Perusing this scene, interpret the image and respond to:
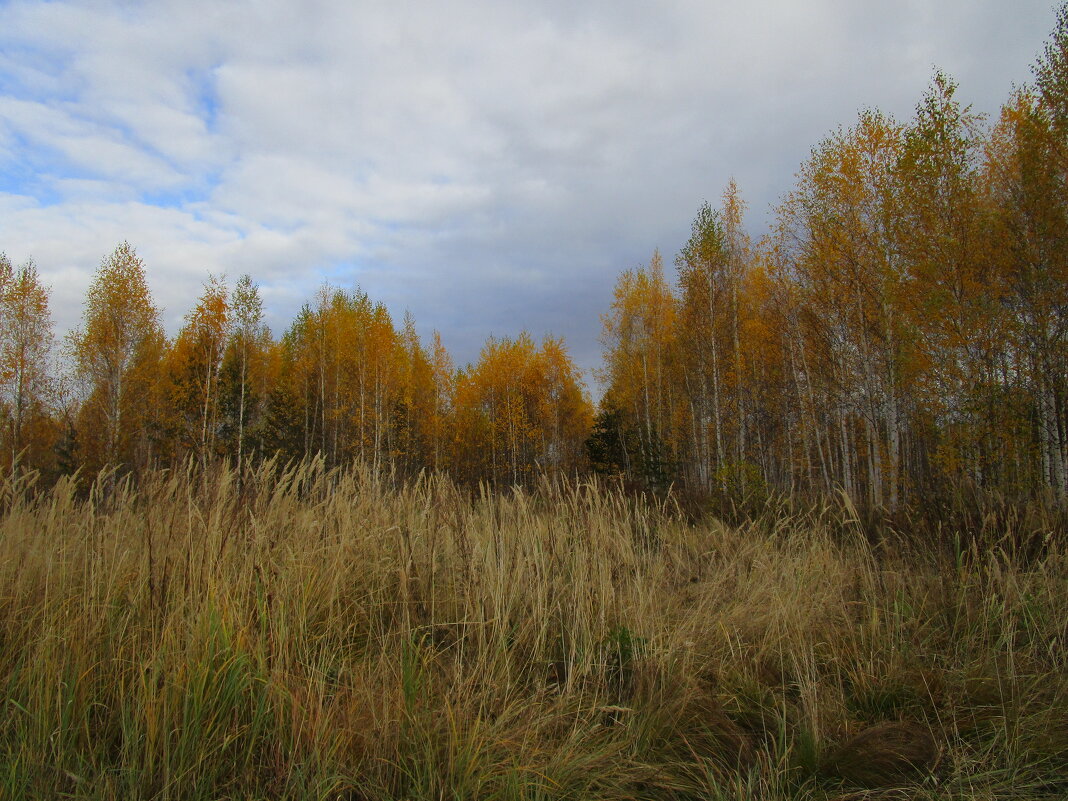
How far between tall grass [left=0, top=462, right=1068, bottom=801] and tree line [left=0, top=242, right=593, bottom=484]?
548 inches

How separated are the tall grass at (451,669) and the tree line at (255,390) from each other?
13910mm

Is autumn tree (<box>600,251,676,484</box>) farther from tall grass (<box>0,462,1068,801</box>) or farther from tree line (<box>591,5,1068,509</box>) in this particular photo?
tall grass (<box>0,462,1068,801</box>)

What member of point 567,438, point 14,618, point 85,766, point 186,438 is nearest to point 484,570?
point 85,766

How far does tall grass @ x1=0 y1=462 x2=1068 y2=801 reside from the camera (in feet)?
6.07

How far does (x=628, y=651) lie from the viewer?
113 inches

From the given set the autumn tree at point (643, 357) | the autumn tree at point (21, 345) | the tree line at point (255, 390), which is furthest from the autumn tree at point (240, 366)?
the autumn tree at point (643, 357)

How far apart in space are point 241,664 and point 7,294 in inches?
1037

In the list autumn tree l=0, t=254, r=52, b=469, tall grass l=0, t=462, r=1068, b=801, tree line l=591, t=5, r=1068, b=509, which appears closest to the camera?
tall grass l=0, t=462, r=1068, b=801

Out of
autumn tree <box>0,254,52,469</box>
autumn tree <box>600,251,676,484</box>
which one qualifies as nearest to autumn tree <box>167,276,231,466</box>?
autumn tree <box>0,254,52,469</box>

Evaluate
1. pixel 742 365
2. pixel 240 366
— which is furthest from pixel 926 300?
pixel 240 366

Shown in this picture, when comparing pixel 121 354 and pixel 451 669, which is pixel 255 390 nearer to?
pixel 121 354

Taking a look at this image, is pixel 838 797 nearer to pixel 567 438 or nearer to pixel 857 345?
pixel 857 345

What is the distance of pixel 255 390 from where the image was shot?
27500 mm

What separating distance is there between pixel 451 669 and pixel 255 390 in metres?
28.5
